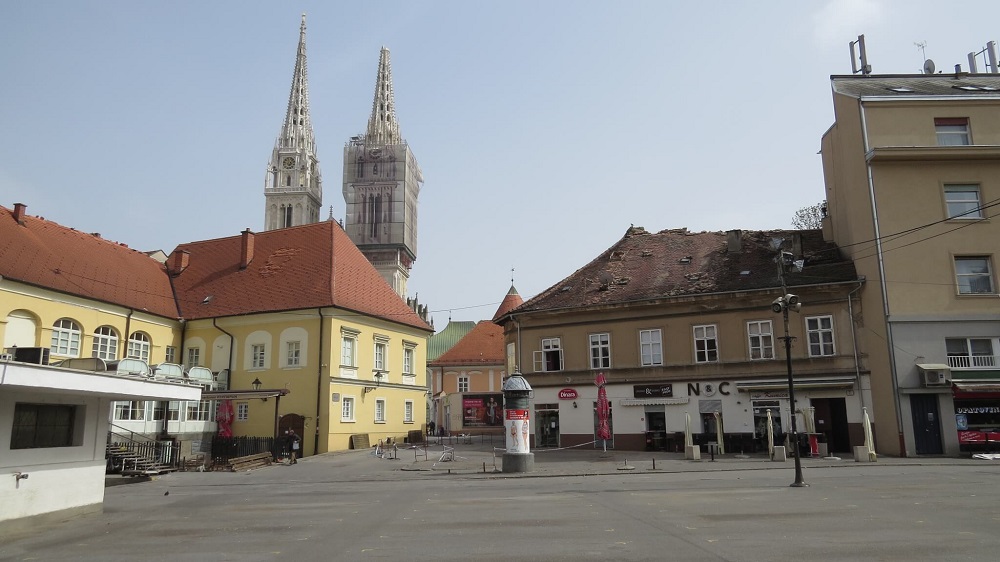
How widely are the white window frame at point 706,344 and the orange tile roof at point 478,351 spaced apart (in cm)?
4087

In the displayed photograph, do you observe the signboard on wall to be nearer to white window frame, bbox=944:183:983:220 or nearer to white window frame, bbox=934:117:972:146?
white window frame, bbox=944:183:983:220

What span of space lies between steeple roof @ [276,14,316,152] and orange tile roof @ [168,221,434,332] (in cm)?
9132

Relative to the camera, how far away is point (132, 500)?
1892cm

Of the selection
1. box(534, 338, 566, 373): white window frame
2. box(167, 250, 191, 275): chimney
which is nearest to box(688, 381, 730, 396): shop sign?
box(534, 338, 566, 373): white window frame

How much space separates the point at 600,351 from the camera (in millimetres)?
35875

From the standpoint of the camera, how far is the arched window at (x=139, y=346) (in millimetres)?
38250

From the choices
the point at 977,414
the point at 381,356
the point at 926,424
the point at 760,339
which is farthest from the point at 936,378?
the point at 381,356

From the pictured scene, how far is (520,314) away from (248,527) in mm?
25655

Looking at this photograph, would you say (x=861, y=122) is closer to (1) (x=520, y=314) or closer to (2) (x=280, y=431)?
(1) (x=520, y=314)

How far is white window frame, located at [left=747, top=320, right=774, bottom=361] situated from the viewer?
32.5 meters

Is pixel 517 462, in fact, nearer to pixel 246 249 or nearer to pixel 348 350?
pixel 348 350

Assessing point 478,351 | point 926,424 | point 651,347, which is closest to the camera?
point 926,424

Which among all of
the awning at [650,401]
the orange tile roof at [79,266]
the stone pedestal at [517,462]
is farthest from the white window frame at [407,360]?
the stone pedestal at [517,462]

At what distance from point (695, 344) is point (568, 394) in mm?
6782
